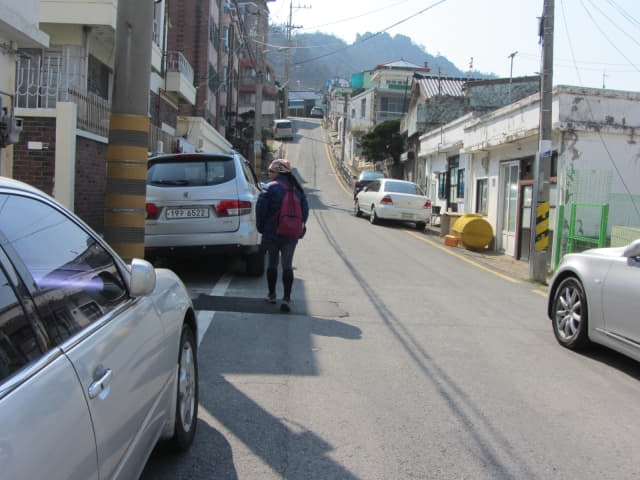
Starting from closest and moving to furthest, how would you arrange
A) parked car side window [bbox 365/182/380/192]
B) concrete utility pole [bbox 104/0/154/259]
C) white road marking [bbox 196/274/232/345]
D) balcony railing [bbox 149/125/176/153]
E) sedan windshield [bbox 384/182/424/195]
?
concrete utility pole [bbox 104/0/154/259]
white road marking [bbox 196/274/232/345]
balcony railing [bbox 149/125/176/153]
sedan windshield [bbox 384/182/424/195]
parked car side window [bbox 365/182/380/192]

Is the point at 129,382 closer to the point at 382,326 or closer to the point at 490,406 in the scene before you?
the point at 490,406

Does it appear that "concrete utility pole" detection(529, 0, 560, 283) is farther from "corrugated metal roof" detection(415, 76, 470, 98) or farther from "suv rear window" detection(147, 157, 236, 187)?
"corrugated metal roof" detection(415, 76, 470, 98)

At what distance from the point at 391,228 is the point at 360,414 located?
15853 millimetres

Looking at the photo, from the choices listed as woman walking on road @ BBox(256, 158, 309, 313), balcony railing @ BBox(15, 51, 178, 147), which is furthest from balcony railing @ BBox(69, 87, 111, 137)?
woman walking on road @ BBox(256, 158, 309, 313)

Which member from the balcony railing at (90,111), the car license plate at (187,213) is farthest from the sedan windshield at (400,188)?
the car license plate at (187,213)

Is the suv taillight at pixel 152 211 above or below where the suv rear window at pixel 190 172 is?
below

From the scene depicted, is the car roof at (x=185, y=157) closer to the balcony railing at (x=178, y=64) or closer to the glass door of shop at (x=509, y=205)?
the glass door of shop at (x=509, y=205)

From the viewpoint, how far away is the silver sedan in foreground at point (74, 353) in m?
1.67

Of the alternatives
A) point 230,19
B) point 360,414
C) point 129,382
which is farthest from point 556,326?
point 230,19

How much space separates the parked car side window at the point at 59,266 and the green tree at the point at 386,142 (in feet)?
126

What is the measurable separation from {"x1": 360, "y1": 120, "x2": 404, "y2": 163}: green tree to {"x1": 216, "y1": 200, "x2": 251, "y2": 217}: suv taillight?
33.1 meters

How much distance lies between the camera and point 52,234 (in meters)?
2.38

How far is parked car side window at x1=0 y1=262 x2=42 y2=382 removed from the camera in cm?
169

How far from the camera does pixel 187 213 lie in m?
8.05
